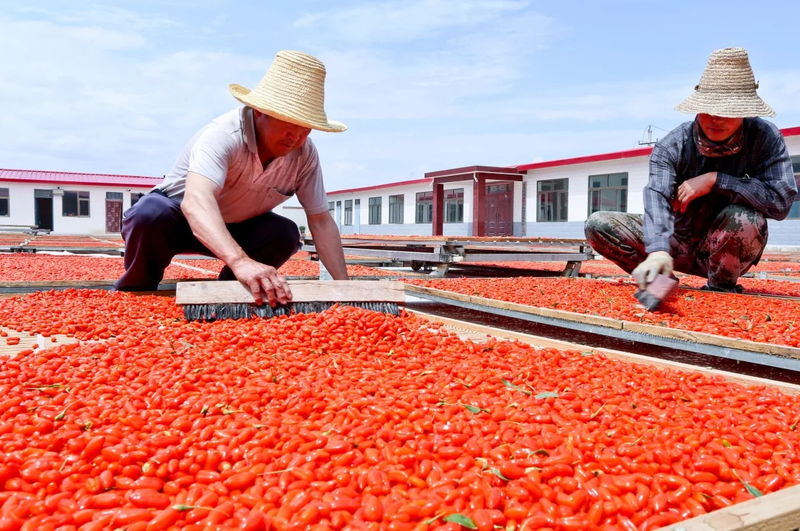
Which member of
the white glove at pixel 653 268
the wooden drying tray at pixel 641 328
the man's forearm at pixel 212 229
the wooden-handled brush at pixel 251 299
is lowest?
the wooden drying tray at pixel 641 328

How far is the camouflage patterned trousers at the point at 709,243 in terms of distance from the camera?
161 inches

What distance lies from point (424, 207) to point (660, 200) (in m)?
24.2

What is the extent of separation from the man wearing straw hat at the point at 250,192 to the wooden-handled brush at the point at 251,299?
0.10 meters

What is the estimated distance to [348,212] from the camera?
3556cm

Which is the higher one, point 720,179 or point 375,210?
point 375,210

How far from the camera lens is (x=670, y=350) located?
371cm

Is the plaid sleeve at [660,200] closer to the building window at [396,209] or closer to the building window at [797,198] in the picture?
the building window at [797,198]

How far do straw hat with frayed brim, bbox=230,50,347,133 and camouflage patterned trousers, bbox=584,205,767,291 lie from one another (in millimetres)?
2463

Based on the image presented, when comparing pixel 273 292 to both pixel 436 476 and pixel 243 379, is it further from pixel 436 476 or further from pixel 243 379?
pixel 436 476

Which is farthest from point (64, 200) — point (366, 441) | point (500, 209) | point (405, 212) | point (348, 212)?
point (366, 441)

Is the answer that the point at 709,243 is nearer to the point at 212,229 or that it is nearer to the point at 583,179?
the point at 212,229

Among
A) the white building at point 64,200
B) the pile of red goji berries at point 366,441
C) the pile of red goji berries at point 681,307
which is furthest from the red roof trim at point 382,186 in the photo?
the pile of red goji berries at point 366,441

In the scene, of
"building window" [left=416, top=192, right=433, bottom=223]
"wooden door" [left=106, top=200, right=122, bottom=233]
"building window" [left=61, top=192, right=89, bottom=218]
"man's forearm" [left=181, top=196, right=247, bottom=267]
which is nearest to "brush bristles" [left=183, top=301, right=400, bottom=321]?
"man's forearm" [left=181, top=196, right=247, bottom=267]

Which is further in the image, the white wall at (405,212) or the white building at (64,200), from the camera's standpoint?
the white building at (64,200)
